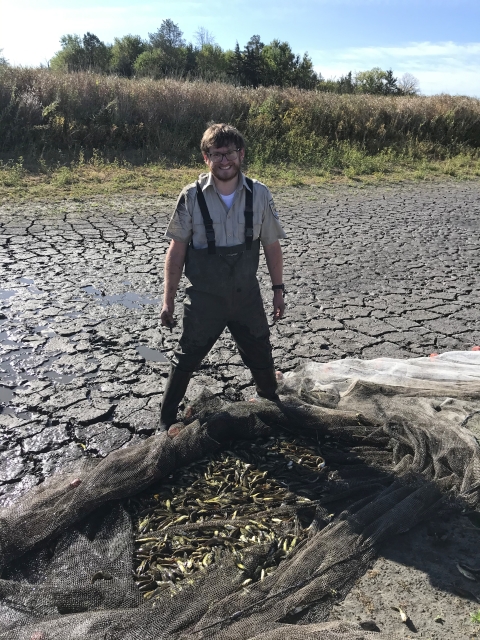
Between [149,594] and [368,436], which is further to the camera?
[368,436]

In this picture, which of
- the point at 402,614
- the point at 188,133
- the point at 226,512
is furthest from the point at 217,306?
the point at 188,133

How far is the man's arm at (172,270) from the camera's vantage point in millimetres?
3406

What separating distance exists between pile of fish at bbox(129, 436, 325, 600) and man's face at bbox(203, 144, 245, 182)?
1.63 meters

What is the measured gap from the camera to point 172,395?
12.1 feet

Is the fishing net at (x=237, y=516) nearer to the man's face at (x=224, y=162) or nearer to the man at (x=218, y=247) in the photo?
the man at (x=218, y=247)

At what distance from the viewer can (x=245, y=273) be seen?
3.37 metres

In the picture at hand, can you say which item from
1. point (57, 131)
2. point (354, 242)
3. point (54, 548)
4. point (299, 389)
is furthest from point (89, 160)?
point (54, 548)

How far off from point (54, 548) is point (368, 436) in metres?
1.91

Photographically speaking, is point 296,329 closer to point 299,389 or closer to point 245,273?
point 299,389

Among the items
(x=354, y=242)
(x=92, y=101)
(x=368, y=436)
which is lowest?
(x=368, y=436)

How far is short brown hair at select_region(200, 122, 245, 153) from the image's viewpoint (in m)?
3.13

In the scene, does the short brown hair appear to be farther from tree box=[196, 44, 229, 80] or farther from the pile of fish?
tree box=[196, 44, 229, 80]

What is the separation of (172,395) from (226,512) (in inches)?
38.0

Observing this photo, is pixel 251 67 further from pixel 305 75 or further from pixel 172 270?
pixel 172 270
